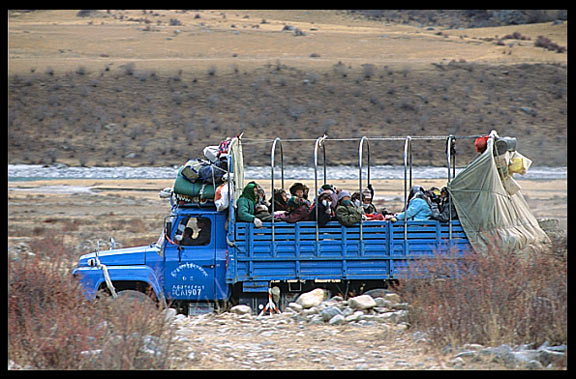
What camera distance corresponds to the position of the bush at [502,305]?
739 centimetres

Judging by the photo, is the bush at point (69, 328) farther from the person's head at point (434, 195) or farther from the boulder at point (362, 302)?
the person's head at point (434, 195)

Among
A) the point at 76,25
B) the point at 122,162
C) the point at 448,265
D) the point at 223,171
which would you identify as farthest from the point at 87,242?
the point at 76,25

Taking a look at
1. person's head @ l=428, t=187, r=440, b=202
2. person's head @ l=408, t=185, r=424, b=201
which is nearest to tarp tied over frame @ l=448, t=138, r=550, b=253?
person's head @ l=408, t=185, r=424, b=201

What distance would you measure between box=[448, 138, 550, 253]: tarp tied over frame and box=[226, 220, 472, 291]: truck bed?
24 centimetres

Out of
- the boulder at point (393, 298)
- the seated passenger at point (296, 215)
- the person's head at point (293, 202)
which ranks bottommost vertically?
the boulder at point (393, 298)

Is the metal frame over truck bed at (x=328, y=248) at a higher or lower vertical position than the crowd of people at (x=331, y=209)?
lower

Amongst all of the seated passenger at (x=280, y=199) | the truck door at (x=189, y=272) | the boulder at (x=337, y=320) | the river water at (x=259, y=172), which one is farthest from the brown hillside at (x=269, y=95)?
the boulder at (x=337, y=320)

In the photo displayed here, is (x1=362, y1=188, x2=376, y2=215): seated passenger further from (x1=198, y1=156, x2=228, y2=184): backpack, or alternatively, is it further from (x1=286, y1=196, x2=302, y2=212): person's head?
(x1=198, y1=156, x2=228, y2=184): backpack

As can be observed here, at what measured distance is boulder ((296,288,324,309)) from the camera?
9898 mm

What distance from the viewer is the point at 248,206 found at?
1017 cm

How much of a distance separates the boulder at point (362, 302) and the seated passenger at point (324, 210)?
987mm

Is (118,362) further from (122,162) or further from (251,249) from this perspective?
(122,162)

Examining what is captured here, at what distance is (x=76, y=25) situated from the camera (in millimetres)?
79375

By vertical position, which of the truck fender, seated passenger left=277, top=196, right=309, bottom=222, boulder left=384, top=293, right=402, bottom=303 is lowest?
boulder left=384, top=293, right=402, bottom=303
